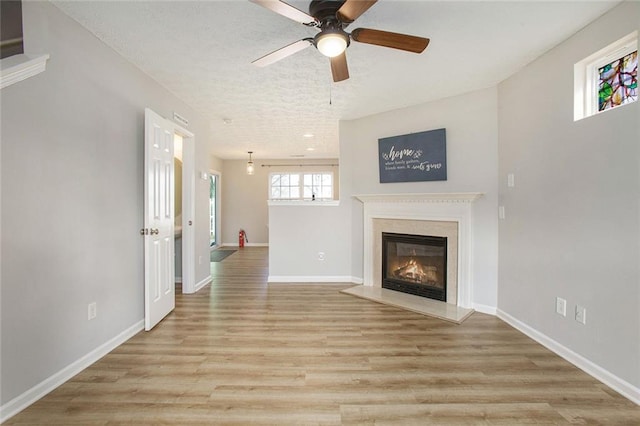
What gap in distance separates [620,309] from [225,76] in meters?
3.69

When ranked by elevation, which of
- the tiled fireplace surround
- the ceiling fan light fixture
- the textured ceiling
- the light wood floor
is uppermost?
the textured ceiling

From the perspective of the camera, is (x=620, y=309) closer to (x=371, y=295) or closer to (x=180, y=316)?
(x=371, y=295)

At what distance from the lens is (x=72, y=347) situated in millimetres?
1944

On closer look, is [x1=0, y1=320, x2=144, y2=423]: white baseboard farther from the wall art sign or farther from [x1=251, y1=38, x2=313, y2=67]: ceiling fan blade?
the wall art sign

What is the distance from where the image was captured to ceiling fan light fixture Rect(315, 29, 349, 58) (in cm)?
→ 167

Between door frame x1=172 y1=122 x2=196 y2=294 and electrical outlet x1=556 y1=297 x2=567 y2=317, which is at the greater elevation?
door frame x1=172 y1=122 x2=196 y2=294

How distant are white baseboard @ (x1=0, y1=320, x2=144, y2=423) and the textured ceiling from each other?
2.47 metres

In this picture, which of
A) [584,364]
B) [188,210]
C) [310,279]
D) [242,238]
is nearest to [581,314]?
[584,364]

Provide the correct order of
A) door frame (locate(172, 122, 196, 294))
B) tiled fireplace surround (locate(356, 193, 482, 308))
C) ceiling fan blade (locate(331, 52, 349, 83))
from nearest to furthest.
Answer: ceiling fan blade (locate(331, 52, 349, 83)) → tiled fireplace surround (locate(356, 193, 482, 308)) → door frame (locate(172, 122, 196, 294))

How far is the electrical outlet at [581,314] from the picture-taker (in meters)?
2.02

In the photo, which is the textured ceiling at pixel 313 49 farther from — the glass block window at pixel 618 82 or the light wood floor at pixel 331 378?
the light wood floor at pixel 331 378

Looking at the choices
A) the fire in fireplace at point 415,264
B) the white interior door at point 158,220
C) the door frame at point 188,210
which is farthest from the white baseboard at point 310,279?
the white interior door at point 158,220

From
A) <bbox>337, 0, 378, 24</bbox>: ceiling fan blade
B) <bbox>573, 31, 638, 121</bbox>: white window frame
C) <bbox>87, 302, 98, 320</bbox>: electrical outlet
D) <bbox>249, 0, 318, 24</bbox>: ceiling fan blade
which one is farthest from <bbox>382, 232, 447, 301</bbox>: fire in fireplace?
<bbox>87, 302, 98, 320</bbox>: electrical outlet

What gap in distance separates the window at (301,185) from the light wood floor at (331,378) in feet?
17.2
